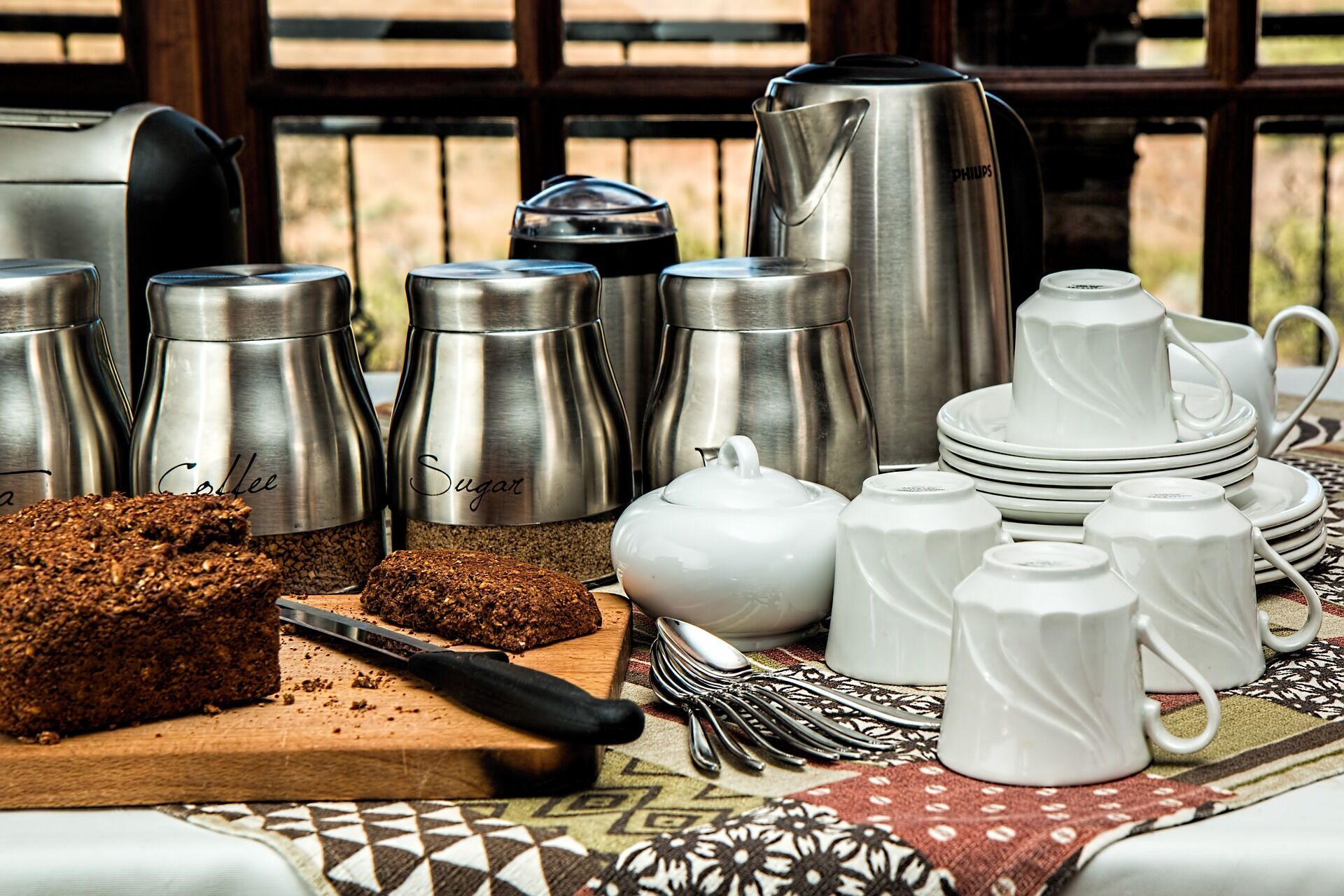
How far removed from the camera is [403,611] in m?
0.77

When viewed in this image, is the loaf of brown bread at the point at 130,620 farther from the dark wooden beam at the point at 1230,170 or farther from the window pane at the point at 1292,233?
the window pane at the point at 1292,233

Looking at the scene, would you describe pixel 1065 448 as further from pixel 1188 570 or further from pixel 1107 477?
pixel 1188 570

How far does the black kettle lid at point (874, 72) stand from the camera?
103 cm

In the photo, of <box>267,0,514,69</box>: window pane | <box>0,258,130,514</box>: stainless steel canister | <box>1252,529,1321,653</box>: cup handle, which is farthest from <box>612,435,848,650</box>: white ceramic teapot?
<box>267,0,514,69</box>: window pane

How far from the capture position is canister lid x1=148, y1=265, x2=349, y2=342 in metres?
0.81

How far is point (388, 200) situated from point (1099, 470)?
8.89ft

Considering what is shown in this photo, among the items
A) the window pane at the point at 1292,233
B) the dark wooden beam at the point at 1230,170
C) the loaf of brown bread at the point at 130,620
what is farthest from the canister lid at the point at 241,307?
the window pane at the point at 1292,233

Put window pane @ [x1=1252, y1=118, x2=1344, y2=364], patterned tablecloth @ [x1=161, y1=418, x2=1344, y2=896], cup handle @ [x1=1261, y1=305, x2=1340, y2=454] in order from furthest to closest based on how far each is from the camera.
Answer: window pane @ [x1=1252, y1=118, x2=1344, y2=364]
cup handle @ [x1=1261, y1=305, x2=1340, y2=454]
patterned tablecloth @ [x1=161, y1=418, x2=1344, y2=896]

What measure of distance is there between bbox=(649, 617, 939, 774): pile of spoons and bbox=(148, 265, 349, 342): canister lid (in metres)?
0.28

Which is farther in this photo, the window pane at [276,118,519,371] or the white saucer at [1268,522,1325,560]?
the window pane at [276,118,519,371]

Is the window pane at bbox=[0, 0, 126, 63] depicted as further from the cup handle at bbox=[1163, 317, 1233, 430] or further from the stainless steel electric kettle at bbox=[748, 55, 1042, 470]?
the cup handle at bbox=[1163, 317, 1233, 430]

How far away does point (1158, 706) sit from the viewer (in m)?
0.61

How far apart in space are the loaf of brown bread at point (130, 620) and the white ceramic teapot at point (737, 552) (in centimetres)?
20

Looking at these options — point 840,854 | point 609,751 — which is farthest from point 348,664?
point 840,854
